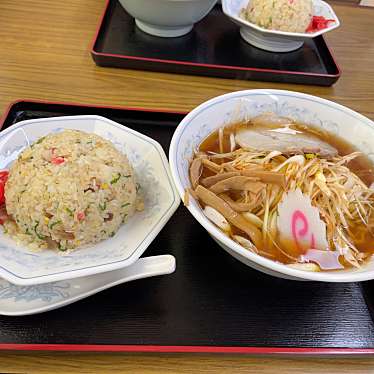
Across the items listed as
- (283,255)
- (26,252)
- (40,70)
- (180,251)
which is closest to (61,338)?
(26,252)

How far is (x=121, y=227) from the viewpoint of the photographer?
1058mm

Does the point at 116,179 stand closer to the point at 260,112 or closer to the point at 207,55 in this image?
the point at 260,112

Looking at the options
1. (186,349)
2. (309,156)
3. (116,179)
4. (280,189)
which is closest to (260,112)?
(309,156)

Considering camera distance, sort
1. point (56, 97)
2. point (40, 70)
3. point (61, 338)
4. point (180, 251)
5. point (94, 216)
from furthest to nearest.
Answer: point (40, 70)
point (56, 97)
point (180, 251)
point (94, 216)
point (61, 338)

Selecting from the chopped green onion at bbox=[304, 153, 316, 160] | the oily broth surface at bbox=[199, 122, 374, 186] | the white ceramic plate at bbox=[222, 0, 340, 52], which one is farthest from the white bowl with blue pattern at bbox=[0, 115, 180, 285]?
the white ceramic plate at bbox=[222, 0, 340, 52]

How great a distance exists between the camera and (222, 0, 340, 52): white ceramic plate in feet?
5.75

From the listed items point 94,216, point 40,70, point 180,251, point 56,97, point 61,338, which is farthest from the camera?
point 40,70

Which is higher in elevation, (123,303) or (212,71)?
(212,71)

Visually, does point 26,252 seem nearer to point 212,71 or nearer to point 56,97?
point 56,97

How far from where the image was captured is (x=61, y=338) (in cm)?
87

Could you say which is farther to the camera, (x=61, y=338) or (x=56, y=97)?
(x=56, y=97)

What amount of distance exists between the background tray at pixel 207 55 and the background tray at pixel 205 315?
0.87m

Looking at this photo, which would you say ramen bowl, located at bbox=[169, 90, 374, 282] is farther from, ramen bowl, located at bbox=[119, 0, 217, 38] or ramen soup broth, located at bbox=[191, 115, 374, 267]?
ramen bowl, located at bbox=[119, 0, 217, 38]

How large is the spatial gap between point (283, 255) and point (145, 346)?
395mm
